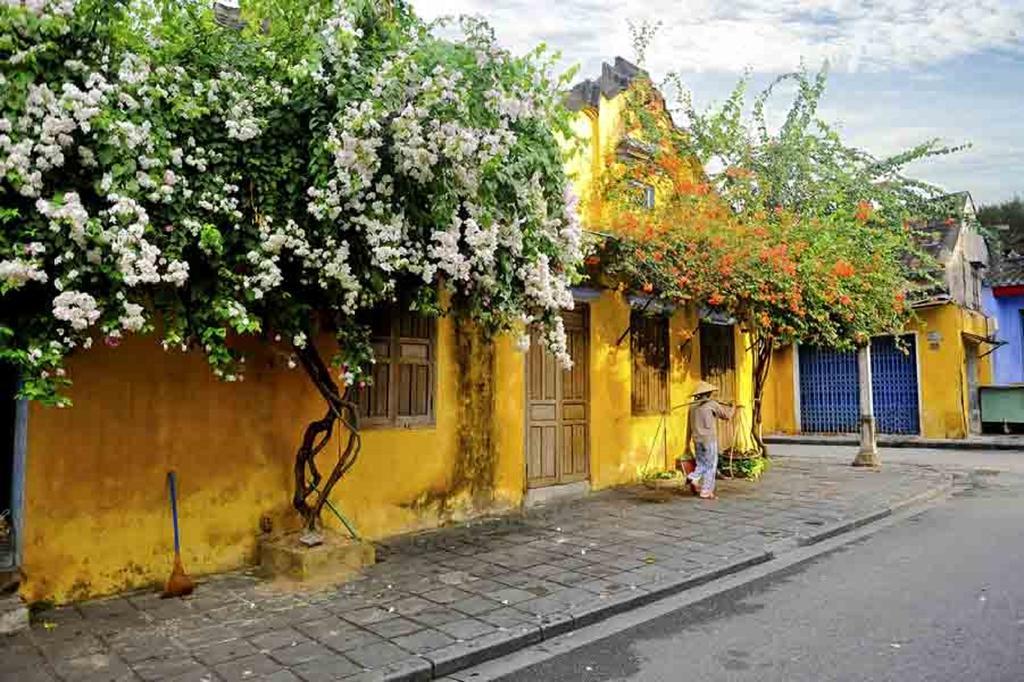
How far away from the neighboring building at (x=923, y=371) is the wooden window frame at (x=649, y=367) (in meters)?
9.53

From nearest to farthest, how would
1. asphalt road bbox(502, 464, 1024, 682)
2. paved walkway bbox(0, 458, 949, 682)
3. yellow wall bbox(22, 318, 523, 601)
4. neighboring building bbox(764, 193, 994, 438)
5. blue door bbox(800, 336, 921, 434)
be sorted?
asphalt road bbox(502, 464, 1024, 682), paved walkway bbox(0, 458, 949, 682), yellow wall bbox(22, 318, 523, 601), neighboring building bbox(764, 193, 994, 438), blue door bbox(800, 336, 921, 434)

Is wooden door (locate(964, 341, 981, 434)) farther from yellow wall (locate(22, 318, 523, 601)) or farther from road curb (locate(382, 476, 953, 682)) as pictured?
yellow wall (locate(22, 318, 523, 601))

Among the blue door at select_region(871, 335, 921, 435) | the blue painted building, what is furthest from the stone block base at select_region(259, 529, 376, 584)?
the blue painted building

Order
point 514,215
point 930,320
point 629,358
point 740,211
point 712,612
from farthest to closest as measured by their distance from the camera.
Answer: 1. point 930,320
2. point 740,211
3. point 629,358
4. point 514,215
5. point 712,612

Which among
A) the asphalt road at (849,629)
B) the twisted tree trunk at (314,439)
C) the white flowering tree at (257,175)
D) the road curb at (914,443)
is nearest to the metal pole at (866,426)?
the road curb at (914,443)

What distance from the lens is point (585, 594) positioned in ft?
18.7

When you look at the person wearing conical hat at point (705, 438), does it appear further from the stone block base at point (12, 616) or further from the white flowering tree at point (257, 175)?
the stone block base at point (12, 616)

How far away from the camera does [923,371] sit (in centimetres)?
1988

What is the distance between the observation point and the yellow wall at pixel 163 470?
5.57 meters

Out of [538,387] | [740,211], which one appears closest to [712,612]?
[538,387]

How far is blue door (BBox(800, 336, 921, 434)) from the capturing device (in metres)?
20.2

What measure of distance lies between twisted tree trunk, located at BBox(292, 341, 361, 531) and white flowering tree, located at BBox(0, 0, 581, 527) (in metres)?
0.03

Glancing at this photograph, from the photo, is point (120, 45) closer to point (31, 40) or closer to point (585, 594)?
point (31, 40)

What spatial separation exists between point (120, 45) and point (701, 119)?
32.5 feet
